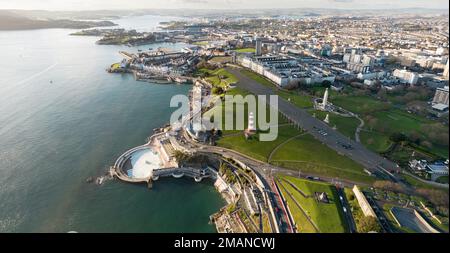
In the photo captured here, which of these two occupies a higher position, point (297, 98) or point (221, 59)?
point (221, 59)

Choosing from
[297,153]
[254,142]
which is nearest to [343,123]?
[297,153]

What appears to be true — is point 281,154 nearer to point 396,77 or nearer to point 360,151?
point 360,151

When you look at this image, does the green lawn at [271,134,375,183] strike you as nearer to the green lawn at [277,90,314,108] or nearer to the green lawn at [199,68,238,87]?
the green lawn at [277,90,314,108]

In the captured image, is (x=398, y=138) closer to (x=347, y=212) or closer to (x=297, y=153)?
(x=297, y=153)

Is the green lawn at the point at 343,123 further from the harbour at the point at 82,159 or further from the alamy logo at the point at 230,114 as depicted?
the harbour at the point at 82,159

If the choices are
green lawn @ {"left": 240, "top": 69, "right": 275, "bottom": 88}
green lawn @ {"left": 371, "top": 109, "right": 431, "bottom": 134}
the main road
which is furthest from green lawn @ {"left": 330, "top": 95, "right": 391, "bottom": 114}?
green lawn @ {"left": 240, "top": 69, "right": 275, "bottom": 88}
